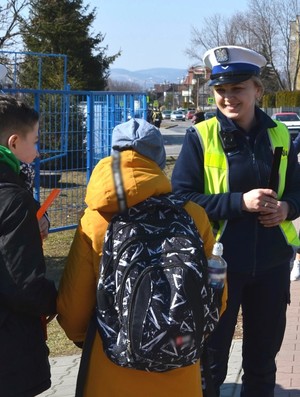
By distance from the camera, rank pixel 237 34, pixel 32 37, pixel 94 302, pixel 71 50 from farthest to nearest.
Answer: pixel 237 34 < pixel 71 50 < pixel 32 37 < pixel 94 302

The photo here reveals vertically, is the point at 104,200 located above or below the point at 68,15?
below

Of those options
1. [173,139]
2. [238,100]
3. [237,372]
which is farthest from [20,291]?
[173,139]

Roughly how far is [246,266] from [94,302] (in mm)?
936

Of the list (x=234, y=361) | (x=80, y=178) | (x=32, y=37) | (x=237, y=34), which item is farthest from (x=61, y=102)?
(x=237, y=34)

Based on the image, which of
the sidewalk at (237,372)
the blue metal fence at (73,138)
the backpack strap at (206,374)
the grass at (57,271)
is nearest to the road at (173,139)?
the blue metal fence at (73,138)

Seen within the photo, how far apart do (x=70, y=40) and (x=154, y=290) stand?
80.9ft

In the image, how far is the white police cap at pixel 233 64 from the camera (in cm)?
306

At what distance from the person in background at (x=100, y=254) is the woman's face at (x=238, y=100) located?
0.82 metres

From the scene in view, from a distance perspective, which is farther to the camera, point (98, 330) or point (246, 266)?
point (246, 266)

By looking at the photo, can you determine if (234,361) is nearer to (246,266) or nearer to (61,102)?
(246,266)

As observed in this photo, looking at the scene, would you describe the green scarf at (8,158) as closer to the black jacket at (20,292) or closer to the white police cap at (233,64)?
the black jacket at (20,292)

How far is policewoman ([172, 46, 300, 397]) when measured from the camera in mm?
3072

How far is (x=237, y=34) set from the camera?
57531 millimetres

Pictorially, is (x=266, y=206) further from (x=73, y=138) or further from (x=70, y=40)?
(x=70, y=40)
